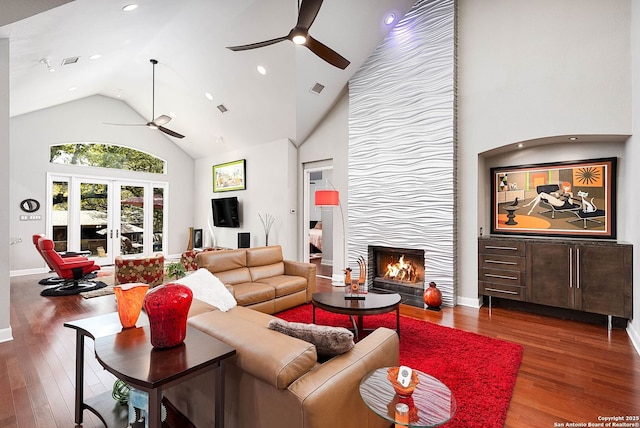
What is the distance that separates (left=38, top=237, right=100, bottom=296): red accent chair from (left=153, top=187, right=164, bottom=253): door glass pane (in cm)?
349

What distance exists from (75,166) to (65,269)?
3.55 meters

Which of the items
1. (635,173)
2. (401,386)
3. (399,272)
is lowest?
(399,272)

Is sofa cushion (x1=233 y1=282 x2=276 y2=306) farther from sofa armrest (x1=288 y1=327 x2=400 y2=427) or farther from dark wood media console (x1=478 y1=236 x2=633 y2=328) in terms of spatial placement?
dark wood media console (x1=478 y1=236 x2=633 y2=328)

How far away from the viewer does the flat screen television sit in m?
8.09

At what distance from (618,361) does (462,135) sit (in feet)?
10.6

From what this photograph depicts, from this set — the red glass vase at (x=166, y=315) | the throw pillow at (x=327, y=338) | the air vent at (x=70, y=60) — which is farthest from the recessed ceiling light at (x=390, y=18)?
the red glass vase at (x=166, y=315)

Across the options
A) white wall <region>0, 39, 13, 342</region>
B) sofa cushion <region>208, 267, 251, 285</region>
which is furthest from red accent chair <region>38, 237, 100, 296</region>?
sofa cushion <region>208, 267, 251, 285</region>

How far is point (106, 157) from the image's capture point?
27.1ft

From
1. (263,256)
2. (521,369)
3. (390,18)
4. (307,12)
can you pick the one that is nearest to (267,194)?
(263,256)

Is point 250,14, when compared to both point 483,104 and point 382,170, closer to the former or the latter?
point 382,170

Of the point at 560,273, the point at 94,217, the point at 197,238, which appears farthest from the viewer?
the point at 197,238

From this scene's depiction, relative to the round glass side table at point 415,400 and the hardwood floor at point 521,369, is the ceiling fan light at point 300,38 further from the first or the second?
the hardwood floor at point 521,369

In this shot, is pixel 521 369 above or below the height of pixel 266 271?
below

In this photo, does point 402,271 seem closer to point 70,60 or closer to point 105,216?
point 70,60
